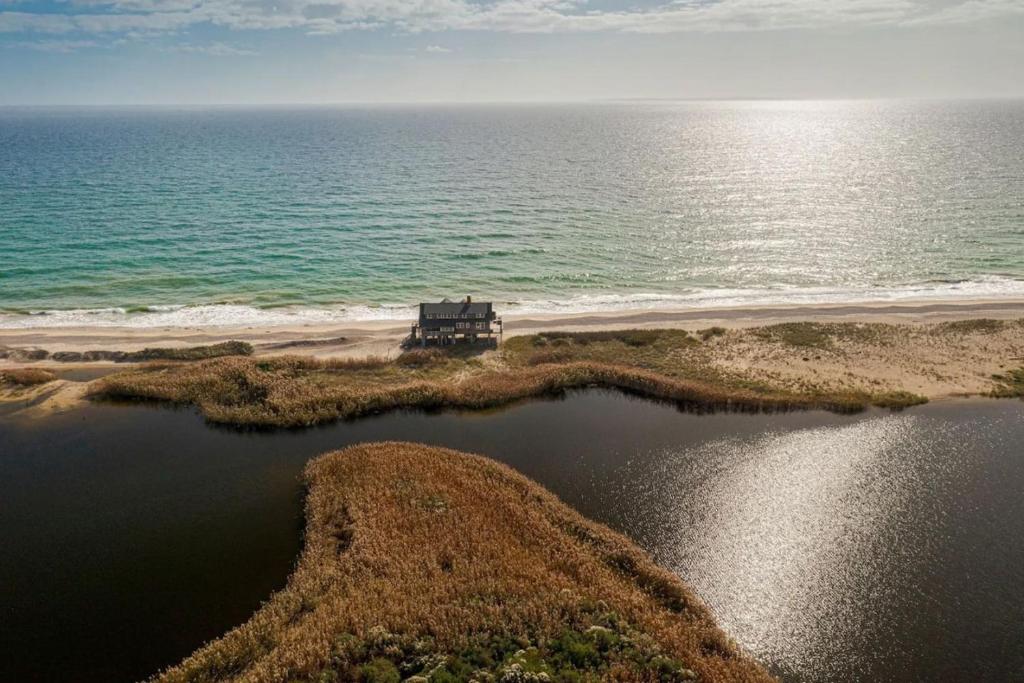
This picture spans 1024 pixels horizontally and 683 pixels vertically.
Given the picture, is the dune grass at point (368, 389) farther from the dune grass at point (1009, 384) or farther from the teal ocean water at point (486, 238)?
the teal ocean water at point (486, 238)

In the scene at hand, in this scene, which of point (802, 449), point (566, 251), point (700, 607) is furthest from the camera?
point (566, 251)

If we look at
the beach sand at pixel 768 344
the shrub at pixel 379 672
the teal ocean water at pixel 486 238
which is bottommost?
the shrub at pixel 379 672

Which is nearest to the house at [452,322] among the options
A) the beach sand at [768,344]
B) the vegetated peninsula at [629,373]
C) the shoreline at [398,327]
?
the vegetated peninsula at [629,373]

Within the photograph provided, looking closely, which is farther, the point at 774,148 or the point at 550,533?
the point at 774,148

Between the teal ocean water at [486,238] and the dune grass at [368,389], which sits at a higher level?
the teal ocean water at [486,238]

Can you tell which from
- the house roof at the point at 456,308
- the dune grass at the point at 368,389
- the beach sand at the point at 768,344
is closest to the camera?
the dune grass at the point at 368,389

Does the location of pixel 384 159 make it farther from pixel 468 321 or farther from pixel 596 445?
pixel 596 445

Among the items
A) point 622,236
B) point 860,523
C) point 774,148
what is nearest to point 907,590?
point 860,523

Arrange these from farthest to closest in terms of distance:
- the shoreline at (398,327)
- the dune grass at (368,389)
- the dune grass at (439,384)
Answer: the shoreline at (398,327) < the dune grass at (439,384) < the dune grass at (368,389)
